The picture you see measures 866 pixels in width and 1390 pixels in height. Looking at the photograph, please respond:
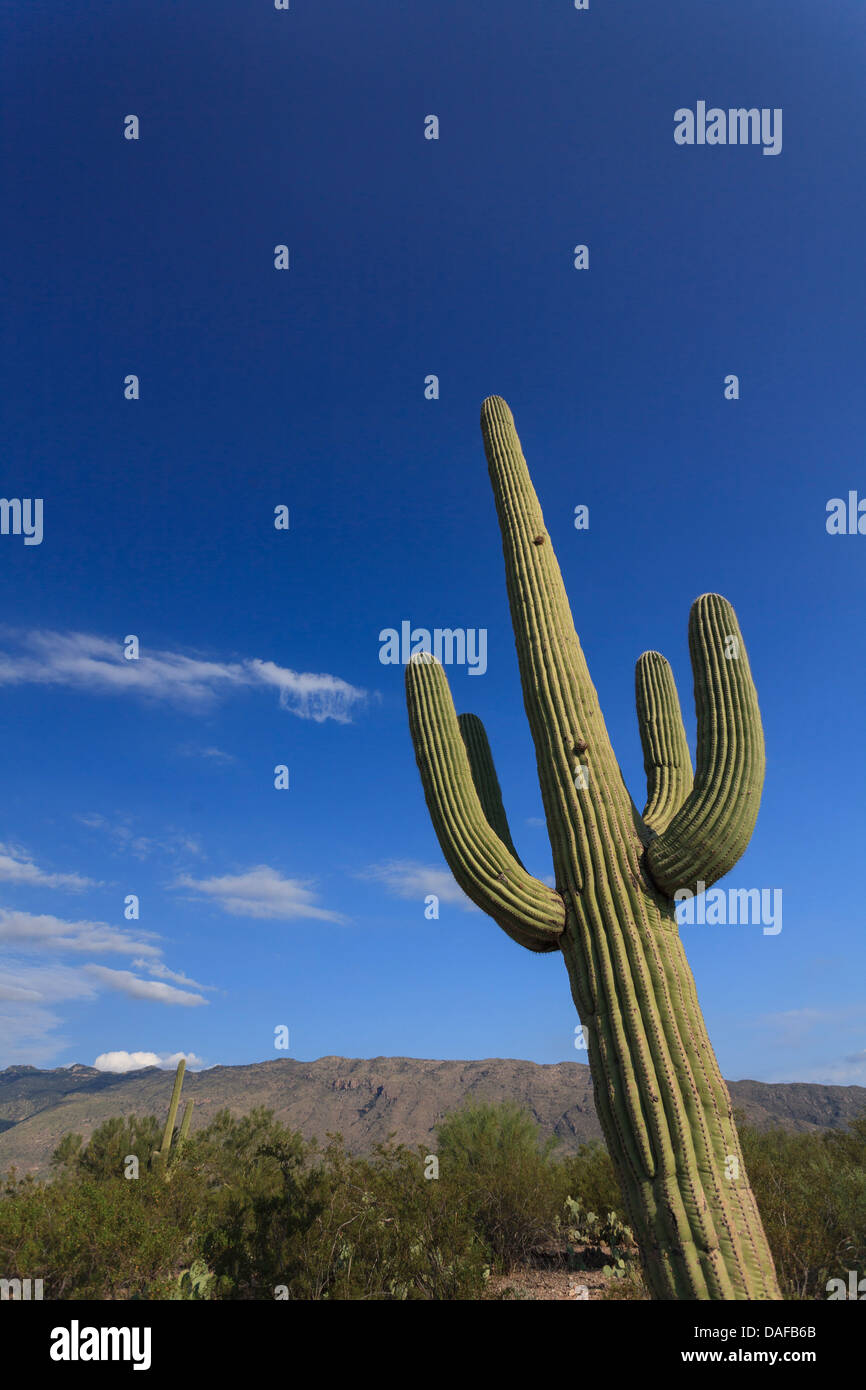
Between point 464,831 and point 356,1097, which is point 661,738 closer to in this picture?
point 464,831

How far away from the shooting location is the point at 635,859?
4293 millimetres

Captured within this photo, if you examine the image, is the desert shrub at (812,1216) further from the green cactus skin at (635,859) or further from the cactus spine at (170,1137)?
the cactus spine at (170,1137)

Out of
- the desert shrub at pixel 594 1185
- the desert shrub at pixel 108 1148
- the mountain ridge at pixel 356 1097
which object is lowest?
the mountain ridge at pixel 356 1097

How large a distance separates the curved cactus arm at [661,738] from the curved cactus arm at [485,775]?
1.05 m

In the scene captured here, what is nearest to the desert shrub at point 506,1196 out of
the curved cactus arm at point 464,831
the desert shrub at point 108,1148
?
the curved cactus arm at point 464,831

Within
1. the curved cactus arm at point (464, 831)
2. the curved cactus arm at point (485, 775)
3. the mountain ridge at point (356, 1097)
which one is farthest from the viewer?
the mountain ridge at point (356, 1097)

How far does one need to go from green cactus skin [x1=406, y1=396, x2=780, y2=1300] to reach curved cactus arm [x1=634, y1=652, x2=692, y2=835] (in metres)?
0.02

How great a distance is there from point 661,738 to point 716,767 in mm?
1116

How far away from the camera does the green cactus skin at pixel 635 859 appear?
337 cm

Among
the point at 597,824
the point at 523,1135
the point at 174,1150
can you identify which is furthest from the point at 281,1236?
the point at 523,1135

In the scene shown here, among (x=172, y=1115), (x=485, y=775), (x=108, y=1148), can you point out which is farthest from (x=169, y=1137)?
(x=485, y=775)

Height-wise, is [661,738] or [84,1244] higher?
[661,738]

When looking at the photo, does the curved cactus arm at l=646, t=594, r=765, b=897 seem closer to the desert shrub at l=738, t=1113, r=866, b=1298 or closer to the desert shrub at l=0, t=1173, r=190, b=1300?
the desert shrub at l=738, t=1113, r=866, b=1298

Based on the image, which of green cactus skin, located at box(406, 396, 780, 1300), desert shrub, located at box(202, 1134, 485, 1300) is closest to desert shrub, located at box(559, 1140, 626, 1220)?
desert shrub, located at box(202, 1134, 485, 1300)
